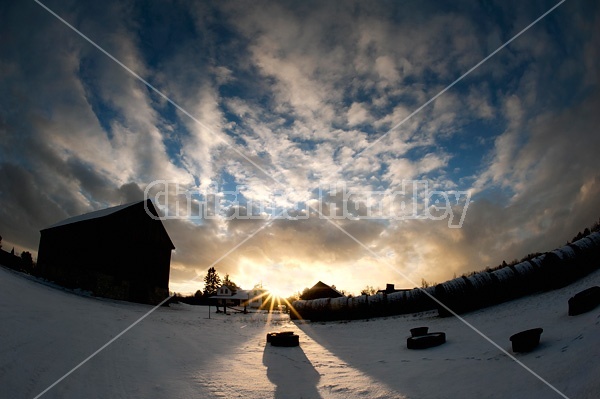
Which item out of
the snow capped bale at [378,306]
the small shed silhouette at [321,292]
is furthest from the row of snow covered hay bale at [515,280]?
the small shed silhouette at [321,292]

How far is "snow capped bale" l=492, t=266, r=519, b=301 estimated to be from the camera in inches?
532

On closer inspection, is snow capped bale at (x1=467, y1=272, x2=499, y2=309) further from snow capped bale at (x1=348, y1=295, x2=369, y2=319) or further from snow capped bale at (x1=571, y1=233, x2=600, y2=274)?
snow capped bale at (x1=348, y1=295, x2=369, y2=319)

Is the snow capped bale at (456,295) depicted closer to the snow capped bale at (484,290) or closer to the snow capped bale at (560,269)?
the snow capped bale at (484,290)

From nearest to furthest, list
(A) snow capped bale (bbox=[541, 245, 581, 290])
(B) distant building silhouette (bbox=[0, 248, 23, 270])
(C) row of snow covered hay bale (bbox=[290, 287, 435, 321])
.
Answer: (A) snow capped bale (bbox=[541, 245, 581, 290]) → (C) row of snow covered hay bale (bbox=[290, 287, 435, 321]) → (B) distant building silhouette (bbox=[0, 248, 23, 270])

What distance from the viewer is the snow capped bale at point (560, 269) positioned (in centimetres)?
1270

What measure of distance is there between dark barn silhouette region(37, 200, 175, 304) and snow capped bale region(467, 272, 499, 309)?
2549cm

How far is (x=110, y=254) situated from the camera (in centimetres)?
2625

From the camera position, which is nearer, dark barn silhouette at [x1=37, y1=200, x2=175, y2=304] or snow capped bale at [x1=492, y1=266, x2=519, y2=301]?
snow capped bale at [x1=492, y1=266, x2=519, y2=301]

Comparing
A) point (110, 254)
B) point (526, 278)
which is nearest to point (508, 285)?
point (526, 278)

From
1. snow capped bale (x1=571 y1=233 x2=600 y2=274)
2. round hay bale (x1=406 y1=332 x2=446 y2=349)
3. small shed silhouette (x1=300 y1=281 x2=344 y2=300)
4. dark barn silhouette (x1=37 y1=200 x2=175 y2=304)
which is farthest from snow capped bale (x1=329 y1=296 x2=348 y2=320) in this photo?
dark barn silhouette (x1=37 y1=200 x2=175 y2=304)

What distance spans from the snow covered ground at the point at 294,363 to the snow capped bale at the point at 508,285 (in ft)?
7.23

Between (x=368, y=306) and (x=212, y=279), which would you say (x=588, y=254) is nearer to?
(x=368, y=306)

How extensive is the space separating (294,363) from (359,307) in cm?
1215

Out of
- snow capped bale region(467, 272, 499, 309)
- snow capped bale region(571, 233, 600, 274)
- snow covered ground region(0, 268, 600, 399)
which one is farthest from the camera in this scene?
snow capped bale region(467, 272, 499, 309)
